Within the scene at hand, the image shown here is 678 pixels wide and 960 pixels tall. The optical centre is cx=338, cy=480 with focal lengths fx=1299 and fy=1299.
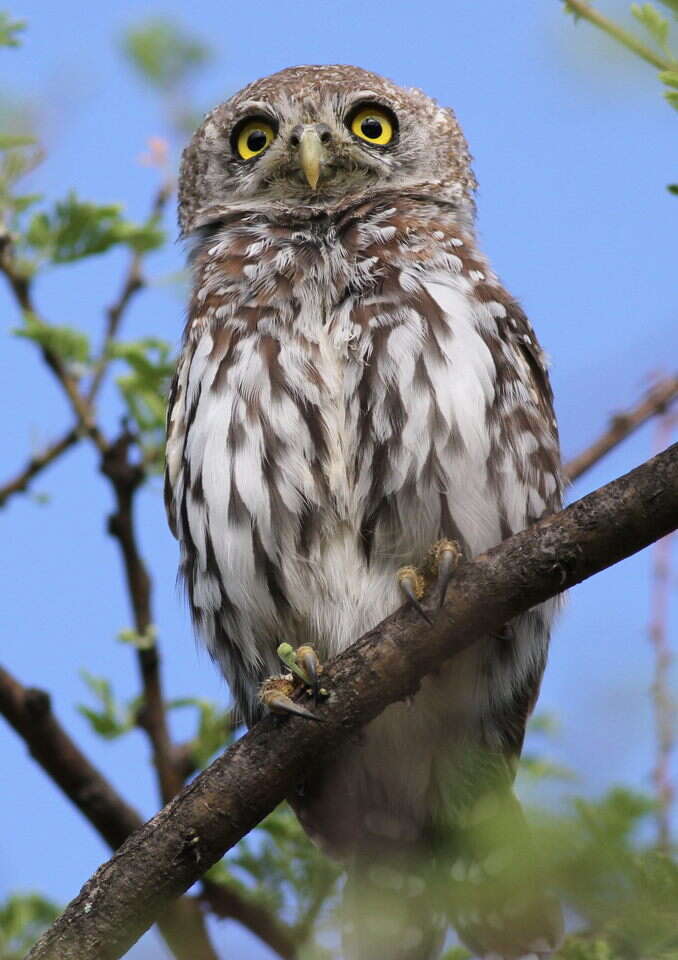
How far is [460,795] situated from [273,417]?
4.26 ft

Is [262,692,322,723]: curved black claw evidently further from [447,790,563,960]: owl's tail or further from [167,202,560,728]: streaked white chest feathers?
[447,790,563,960]: owl's tail

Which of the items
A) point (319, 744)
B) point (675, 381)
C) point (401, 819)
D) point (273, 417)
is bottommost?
point (319, 744)

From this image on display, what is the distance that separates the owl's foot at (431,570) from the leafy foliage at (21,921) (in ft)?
5.08

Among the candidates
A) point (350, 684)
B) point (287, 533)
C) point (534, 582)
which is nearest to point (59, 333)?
point (287, 533)

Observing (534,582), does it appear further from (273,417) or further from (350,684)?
(273,417)

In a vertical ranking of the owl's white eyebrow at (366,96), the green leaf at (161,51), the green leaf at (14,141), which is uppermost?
the green leaf at (161,51)

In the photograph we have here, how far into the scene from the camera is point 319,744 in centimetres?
290

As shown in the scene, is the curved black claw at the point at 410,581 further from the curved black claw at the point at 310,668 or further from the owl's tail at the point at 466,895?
the owl's tail at the point at 466,895

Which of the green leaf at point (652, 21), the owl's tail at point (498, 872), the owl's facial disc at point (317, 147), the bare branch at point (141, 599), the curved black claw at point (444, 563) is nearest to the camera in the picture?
the owl's tail at point (498, 872)

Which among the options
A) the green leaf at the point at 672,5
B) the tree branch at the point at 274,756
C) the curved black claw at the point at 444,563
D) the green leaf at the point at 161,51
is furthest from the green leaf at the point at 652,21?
the green leaf at the point at 161,51

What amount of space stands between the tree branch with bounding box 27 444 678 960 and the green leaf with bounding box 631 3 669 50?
90cm

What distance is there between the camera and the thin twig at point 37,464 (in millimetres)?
4090

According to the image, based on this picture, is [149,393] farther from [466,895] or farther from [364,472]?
[466,895]

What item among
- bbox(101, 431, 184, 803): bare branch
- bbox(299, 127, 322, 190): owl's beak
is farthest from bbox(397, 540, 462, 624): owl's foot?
bbox(299, 127, 322, 190): owl's beak
